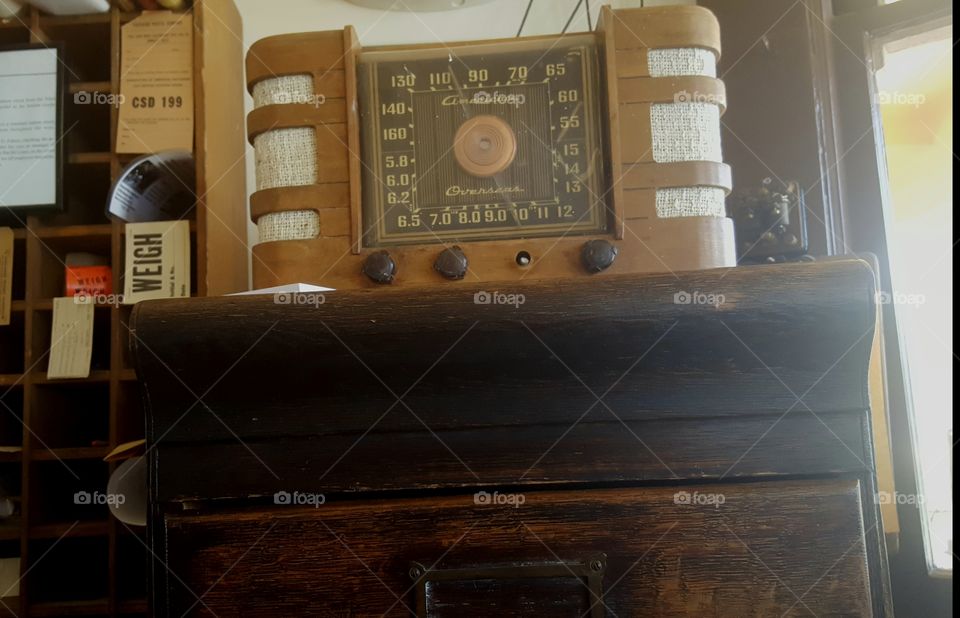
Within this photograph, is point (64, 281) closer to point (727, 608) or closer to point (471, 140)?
point (471, 140)

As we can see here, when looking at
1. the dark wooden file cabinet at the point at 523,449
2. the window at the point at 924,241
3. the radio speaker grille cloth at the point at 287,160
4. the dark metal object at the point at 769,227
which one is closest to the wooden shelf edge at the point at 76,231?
the radio speaker grille cloth at the point at 287,160

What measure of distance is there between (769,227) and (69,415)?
59.0 inches

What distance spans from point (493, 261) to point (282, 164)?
0.35 meters

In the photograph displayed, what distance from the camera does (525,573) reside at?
30.0 inches

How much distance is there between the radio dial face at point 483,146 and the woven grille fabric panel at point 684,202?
9 centimetres

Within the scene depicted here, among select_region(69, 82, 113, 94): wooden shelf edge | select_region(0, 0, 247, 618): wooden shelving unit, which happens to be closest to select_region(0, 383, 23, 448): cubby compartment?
select_region(0, 0, 247, 618): wooden shelving unit

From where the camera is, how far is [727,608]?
0.76 meters

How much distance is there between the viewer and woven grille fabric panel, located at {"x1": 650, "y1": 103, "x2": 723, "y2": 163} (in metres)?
1.04

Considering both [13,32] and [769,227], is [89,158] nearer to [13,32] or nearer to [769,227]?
[13,32]

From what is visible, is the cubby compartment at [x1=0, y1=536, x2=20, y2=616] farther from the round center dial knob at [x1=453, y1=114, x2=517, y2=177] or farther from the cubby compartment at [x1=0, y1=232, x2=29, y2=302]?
the round center dial knob at [x1=453, y1=114, x2=517, y2=177]

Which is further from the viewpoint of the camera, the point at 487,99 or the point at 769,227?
the point at 769,227

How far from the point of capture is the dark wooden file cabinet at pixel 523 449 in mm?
761

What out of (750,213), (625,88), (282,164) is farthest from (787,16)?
(282,164)

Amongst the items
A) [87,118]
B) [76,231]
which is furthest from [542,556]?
[87,118]
